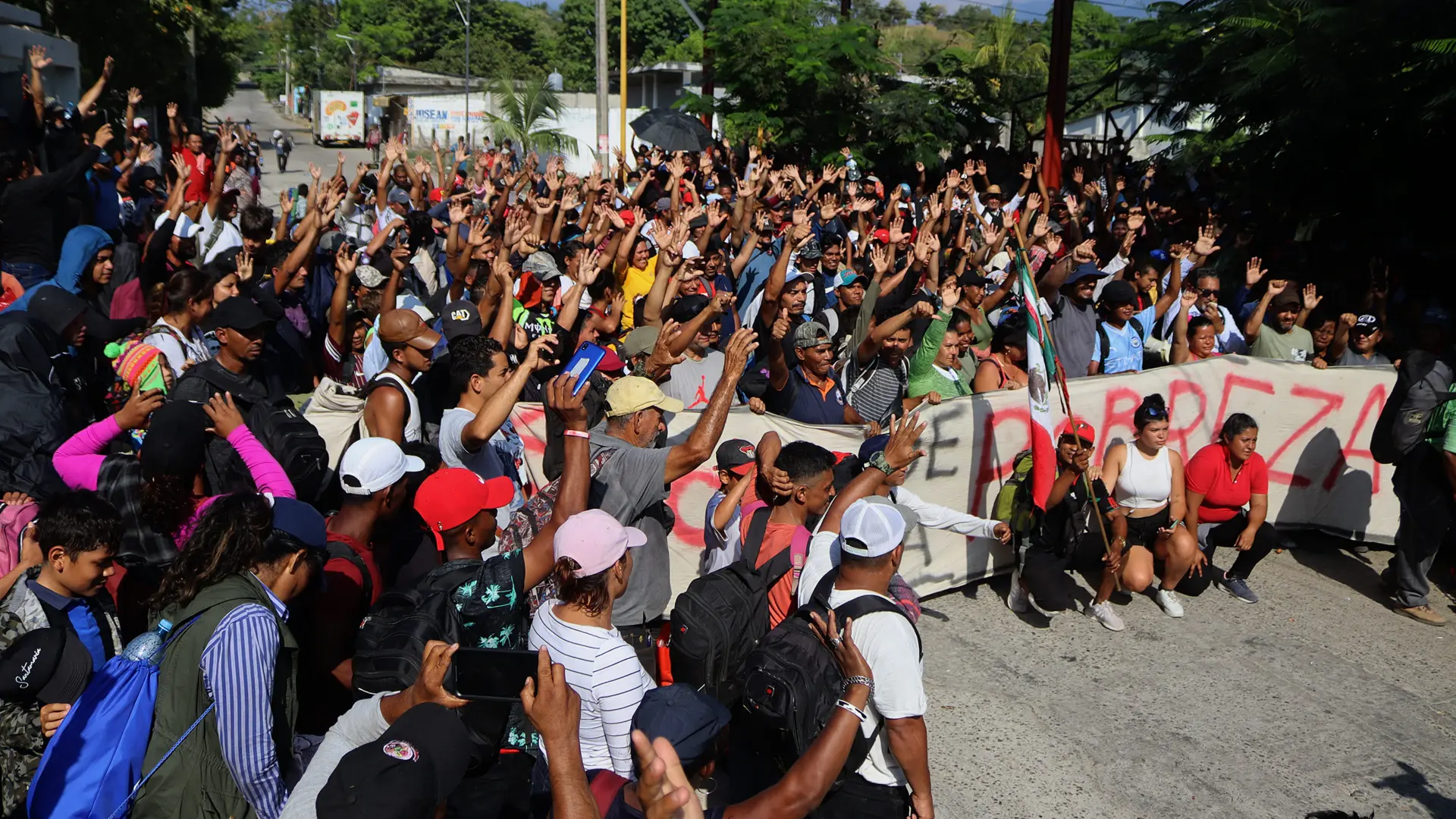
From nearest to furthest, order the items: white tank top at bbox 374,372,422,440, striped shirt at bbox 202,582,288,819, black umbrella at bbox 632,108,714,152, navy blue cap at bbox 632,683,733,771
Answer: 1. navy blue cap at bbox 632,683,733,771
2. striped shirt at bbox 202,582,288,819
3. white tank top at bbox 374,372,422,440
4. black umbrella at bbox 632,108,714,152

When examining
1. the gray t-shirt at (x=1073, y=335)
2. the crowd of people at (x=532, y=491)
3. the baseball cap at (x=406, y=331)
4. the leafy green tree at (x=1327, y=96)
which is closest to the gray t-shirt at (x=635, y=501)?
the crowd of people at (x=532, y=491)

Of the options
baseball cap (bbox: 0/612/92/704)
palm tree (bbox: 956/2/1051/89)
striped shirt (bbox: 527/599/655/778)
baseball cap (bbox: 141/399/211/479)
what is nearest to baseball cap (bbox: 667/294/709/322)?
baseball cap (bbox: 141/399/211/479)

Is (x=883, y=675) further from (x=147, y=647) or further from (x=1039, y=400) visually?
(x=1039, y=400)

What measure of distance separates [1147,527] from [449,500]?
4459 mm

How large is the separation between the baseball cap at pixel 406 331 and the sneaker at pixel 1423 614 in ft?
19.2

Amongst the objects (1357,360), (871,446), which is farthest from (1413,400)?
(871,446)

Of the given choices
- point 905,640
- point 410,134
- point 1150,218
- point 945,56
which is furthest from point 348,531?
point 410,134

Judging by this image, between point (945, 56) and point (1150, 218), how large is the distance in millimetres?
7259

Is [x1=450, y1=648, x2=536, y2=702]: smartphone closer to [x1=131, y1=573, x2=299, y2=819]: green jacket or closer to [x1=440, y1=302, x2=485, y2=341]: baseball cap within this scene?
[x1=131, y1=573, x2=299, y2=819]: green jacket

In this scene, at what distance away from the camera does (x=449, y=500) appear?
145 inches

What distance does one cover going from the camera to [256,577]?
10.6ft

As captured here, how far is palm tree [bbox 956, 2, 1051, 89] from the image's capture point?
66.6ft

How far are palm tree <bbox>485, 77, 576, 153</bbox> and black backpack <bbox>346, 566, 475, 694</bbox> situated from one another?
3468cm

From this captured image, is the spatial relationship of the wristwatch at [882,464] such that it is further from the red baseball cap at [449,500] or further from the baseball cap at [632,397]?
the red baseball cap at [449,500]
